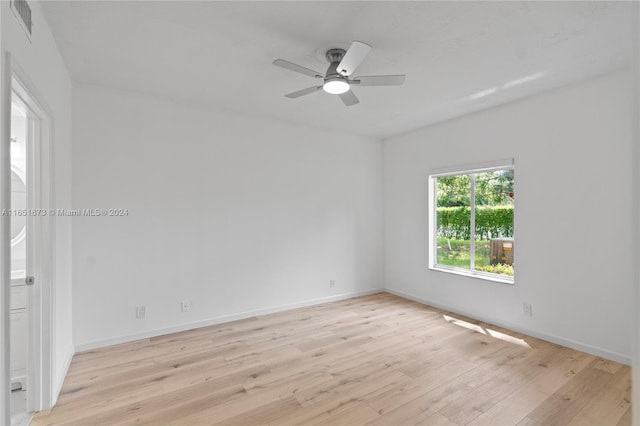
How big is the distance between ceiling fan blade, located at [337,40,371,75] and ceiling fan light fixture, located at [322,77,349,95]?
0.07 meters

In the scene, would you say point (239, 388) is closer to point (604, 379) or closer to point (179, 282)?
point (179, 282)

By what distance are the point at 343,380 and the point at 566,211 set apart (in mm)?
2720

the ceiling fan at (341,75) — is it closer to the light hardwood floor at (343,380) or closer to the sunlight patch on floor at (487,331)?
the light hardwood floor at (343,380)

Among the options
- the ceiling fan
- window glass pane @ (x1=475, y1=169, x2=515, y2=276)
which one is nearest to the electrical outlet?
the ceiling fan

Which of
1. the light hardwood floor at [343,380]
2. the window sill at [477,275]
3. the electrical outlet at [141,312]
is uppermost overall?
the window sill at [477,275]

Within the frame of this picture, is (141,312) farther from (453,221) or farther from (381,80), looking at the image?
(453,221)

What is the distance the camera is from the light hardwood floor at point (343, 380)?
210 centimetres

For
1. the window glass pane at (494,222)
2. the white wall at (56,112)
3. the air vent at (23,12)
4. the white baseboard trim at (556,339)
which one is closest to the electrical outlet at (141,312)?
the white wall at (56,112)

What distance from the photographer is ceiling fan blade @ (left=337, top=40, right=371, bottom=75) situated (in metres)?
2.01

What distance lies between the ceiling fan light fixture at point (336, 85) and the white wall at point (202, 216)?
1.81 meters

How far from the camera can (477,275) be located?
13.3 ft

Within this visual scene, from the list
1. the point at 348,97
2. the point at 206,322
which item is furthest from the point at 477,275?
the point at 206,322

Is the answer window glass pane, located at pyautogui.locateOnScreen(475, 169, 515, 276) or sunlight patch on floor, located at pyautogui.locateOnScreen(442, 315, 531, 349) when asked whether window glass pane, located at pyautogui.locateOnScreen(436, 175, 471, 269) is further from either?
sunlight patch on floor, located at pyautogui.locateOnScreen(442, 315, 531, 349)

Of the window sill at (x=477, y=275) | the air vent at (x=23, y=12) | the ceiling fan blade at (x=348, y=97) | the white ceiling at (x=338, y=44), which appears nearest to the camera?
the air vent at (x=23, y=12)
